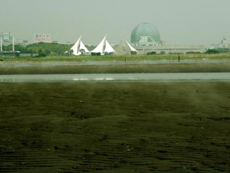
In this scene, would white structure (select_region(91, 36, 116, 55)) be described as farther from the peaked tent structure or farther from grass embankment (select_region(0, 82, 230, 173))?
grass embankment (select_region(0, 82, 230, 173))

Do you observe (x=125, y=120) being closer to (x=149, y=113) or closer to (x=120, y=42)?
(x=149, y=113)

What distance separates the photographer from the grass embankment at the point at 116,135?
7070 millimetres

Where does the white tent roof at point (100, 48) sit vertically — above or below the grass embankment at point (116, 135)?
below

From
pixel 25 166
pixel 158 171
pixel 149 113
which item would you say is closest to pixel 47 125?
pixel 149 113

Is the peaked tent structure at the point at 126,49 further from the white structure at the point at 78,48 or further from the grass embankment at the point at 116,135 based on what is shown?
the grass embankment at the point at 116,135

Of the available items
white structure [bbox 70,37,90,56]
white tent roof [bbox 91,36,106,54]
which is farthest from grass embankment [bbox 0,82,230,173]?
white structure [bbox 70,37,90,56]

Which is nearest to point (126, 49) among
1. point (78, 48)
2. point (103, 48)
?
point (103, 48)

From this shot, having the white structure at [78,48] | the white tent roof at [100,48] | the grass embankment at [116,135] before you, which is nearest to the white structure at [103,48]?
the white tent roof at [100,48]

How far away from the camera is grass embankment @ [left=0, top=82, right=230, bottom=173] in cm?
707

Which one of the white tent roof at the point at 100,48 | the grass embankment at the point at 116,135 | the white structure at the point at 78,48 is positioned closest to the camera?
the grass embankment at the point at 116,135

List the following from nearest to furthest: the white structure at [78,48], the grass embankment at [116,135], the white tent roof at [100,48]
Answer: the grass embankment at [116,135] → the white tent roof at [100,48] → the white structure at [78,48]

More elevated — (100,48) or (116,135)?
(116,135)

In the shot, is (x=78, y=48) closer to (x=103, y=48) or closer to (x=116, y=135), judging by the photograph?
(x=103, y=48)

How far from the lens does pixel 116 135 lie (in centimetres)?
980
